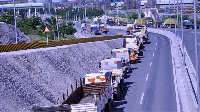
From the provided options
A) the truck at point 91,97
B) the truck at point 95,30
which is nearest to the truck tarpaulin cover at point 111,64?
the truck at point 91,97

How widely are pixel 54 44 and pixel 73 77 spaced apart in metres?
14.2

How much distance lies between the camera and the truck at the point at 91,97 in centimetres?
2047

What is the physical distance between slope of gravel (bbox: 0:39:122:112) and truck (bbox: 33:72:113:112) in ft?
9.89

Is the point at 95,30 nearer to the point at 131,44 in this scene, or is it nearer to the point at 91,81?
the point at 131,44

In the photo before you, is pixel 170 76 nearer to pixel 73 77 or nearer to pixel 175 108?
pixel 73 77

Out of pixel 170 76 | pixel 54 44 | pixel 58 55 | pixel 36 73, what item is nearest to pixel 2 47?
pixel 58 55

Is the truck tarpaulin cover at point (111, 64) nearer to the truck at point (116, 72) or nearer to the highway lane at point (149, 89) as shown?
the truck at point (116, 72)

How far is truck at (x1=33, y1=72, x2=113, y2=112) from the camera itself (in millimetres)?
20469

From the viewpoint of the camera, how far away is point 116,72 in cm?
3472

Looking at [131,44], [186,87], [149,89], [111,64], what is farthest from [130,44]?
[186,87]

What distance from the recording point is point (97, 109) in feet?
68.0

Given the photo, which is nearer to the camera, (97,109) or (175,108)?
(97,109)

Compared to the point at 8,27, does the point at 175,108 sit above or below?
below

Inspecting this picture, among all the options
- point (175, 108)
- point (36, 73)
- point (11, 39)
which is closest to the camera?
point (175, 108)
